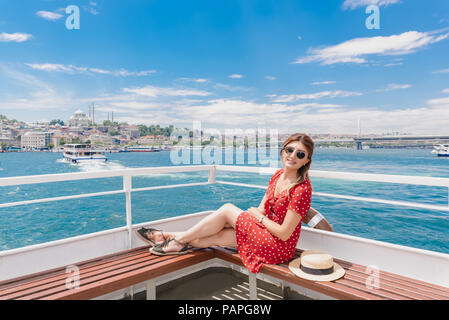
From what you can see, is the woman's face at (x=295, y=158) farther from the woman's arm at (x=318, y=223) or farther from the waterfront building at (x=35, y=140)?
the waterfront building at (x=35, y=140)

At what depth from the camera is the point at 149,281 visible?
2098 millimetres

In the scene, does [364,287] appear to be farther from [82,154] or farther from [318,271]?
[82,154]

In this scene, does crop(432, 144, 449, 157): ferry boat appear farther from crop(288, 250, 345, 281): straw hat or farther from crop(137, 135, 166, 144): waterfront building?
crop(288, 250, 345, 281): straw hat

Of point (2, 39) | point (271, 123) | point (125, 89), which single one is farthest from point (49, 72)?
Answer: point (271, 123)

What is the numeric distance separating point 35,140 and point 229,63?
158ft

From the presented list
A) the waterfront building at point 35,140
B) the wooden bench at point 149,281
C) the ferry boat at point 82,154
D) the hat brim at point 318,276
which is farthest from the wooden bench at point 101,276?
the waterfront building at point 35,140

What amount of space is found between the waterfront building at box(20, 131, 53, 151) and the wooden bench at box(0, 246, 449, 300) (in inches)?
2990

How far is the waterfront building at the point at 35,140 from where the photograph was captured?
68000mm

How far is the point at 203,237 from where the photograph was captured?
223 centimetres

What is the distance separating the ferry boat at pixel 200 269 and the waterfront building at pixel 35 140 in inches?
2974

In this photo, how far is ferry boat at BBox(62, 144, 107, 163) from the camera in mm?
48312

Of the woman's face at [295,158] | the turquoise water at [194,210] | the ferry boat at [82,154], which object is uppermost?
the woman's face at [295,158]

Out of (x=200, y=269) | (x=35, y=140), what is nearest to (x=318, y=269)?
(x=200, y=269)

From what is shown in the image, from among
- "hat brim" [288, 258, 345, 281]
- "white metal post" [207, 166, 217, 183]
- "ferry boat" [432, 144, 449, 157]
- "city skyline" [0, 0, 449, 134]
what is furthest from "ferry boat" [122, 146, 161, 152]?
"hat brim" [288, 258, 345, 281]
